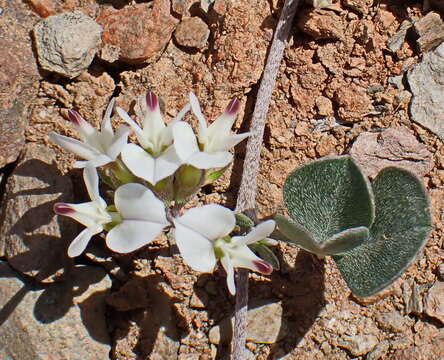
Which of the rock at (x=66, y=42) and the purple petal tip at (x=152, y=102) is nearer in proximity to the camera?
the purple petal tip at (x=152, y=102)

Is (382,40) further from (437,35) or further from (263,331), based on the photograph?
(263,331)

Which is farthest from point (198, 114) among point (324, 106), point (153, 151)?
point (324, 106)

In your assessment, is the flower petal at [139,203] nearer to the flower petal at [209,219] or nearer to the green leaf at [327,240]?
the flower petal at [209,219]

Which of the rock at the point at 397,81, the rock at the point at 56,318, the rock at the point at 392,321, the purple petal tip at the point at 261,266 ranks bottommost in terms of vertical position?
the rock at the point at 56,318

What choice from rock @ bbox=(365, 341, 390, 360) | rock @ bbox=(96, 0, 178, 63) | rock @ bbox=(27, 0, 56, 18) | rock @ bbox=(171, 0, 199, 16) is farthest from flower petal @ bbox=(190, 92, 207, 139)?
rock @ bbox=(365, 341, 390, 360)

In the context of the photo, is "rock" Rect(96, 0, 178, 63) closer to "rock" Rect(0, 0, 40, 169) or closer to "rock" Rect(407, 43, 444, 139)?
"rock" Rect(0, 0, 40, 169)

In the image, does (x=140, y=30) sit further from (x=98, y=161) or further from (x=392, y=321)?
(x=392, y=321)

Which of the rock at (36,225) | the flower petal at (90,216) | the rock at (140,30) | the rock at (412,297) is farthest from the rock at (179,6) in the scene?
the rock at (412,297)
